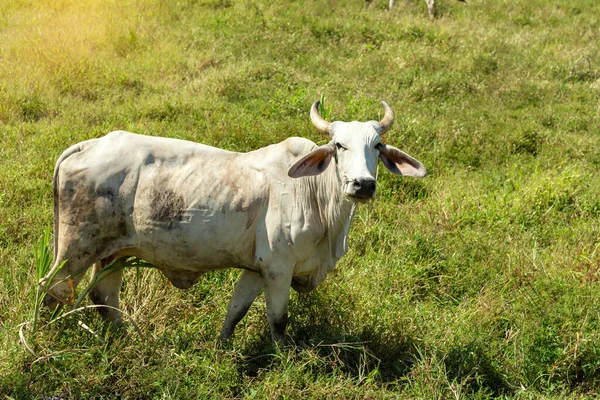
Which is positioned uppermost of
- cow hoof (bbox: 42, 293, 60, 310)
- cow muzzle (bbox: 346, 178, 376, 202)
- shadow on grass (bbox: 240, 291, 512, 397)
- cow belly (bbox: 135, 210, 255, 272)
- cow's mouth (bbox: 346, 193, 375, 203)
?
cow muzzle (bbox: 346, 178, 376, 202)

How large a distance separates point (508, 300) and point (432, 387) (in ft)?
4.34

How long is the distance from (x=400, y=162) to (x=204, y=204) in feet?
4.04

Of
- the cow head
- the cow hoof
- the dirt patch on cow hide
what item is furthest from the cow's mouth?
the cow hoof

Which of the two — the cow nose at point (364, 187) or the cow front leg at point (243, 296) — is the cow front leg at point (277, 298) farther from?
the cow nose at point (364, 187)

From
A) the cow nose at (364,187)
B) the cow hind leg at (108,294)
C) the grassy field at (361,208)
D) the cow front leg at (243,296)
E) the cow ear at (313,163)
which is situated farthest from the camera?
the cow hind leg at (108,294)

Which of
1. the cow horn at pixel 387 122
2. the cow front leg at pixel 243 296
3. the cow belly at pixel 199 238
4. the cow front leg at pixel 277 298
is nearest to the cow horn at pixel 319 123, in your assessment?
the cow horn at pixel 387 122

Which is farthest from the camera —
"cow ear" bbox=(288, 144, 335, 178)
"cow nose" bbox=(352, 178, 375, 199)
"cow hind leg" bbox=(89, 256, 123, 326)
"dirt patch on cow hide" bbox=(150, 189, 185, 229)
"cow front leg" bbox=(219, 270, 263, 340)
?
"cow hind leg" bbox=(89, 256, 123, 326)

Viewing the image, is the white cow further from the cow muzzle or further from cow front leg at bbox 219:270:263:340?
the cow muzzle

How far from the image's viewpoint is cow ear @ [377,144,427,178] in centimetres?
417

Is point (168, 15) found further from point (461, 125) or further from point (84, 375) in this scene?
point (84, 375)

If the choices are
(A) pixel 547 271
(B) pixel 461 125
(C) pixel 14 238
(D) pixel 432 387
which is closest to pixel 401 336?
(D) pixel 432 387

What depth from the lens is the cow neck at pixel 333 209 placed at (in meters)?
4.24

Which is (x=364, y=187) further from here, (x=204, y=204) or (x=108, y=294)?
(x=108, y=294)

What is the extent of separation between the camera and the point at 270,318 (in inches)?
173
